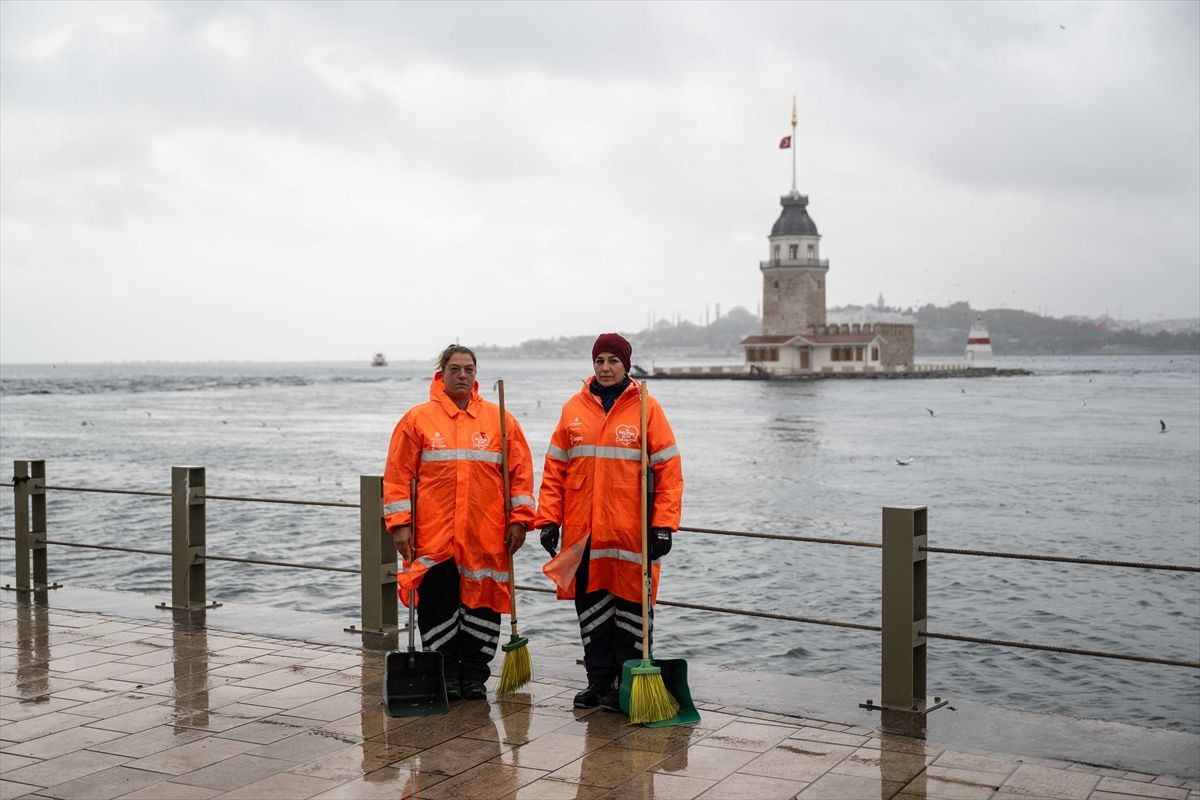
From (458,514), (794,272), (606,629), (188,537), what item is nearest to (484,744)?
(606,629)

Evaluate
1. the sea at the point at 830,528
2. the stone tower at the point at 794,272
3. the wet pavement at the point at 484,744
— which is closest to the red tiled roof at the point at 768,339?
the stone tower at the point at 794,272

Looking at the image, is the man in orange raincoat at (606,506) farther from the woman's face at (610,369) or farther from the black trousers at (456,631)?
the black trousers at (456,631)

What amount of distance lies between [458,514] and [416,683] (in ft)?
2.71

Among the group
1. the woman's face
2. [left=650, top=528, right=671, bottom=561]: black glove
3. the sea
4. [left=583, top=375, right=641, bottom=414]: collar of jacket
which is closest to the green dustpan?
[left=650, top=528, right=671, bottom=561]: black glove

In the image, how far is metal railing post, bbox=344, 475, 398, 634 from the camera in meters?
7.05

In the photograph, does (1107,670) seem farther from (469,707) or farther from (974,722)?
(469,707)

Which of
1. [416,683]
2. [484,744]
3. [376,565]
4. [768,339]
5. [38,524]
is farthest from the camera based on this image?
[768,339]

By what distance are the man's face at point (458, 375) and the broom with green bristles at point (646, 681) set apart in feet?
2.89

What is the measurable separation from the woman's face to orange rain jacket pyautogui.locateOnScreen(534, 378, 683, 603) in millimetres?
80

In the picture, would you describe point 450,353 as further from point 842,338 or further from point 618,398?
point 842,338

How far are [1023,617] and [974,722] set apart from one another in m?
11.5

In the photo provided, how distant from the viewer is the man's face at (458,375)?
5.81m

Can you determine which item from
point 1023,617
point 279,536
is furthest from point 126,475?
point 1023,617

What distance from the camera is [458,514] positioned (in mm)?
5758
